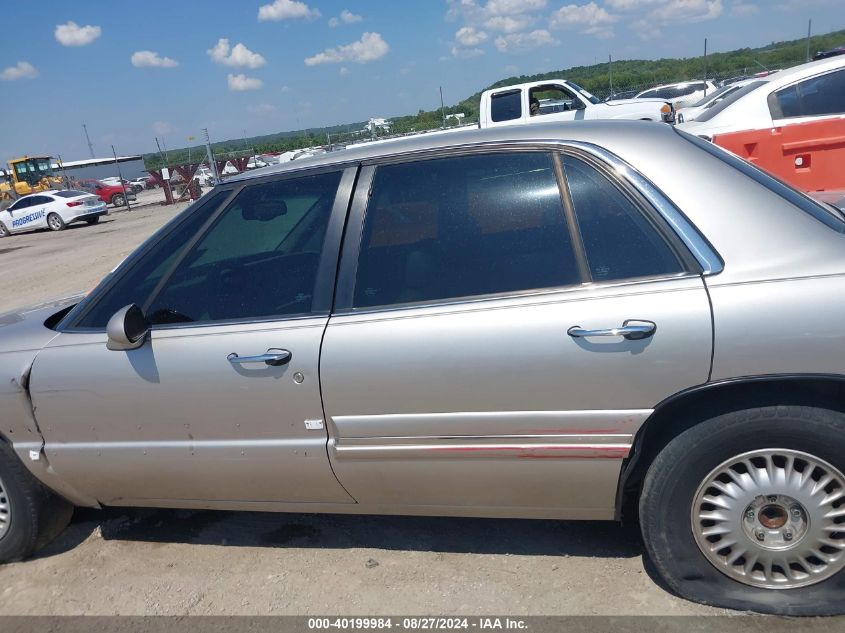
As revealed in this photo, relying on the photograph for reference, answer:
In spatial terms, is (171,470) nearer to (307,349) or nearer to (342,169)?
(307,349)

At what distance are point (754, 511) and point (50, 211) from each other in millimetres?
Result: 26891

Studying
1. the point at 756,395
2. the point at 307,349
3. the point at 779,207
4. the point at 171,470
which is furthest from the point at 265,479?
the point at 779,207

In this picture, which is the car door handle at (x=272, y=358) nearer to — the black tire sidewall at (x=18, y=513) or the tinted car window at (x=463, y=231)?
the tinted car window at (x=463, y=231)

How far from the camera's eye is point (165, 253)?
114 inches

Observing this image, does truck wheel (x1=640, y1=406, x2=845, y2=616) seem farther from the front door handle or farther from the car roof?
the car roof

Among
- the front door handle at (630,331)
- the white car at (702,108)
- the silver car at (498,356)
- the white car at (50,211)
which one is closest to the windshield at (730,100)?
the white car at (702,108)

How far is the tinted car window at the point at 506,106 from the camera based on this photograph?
14936mm

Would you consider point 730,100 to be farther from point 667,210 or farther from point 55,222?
point 55,222

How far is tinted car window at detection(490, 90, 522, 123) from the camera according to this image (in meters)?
14.9

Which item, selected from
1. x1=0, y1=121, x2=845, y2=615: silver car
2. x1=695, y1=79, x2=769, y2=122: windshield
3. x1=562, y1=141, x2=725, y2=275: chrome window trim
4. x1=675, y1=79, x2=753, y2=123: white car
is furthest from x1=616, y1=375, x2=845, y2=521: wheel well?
x1=675, y1=79, x2=753, y2=123: white car

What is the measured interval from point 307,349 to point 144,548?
160 cm

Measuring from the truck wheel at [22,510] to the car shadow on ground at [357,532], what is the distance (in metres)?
0.16

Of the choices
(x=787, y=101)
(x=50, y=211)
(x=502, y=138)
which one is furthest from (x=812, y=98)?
(x=50, y=211)

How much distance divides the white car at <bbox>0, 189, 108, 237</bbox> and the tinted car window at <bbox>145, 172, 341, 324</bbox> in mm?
24508
